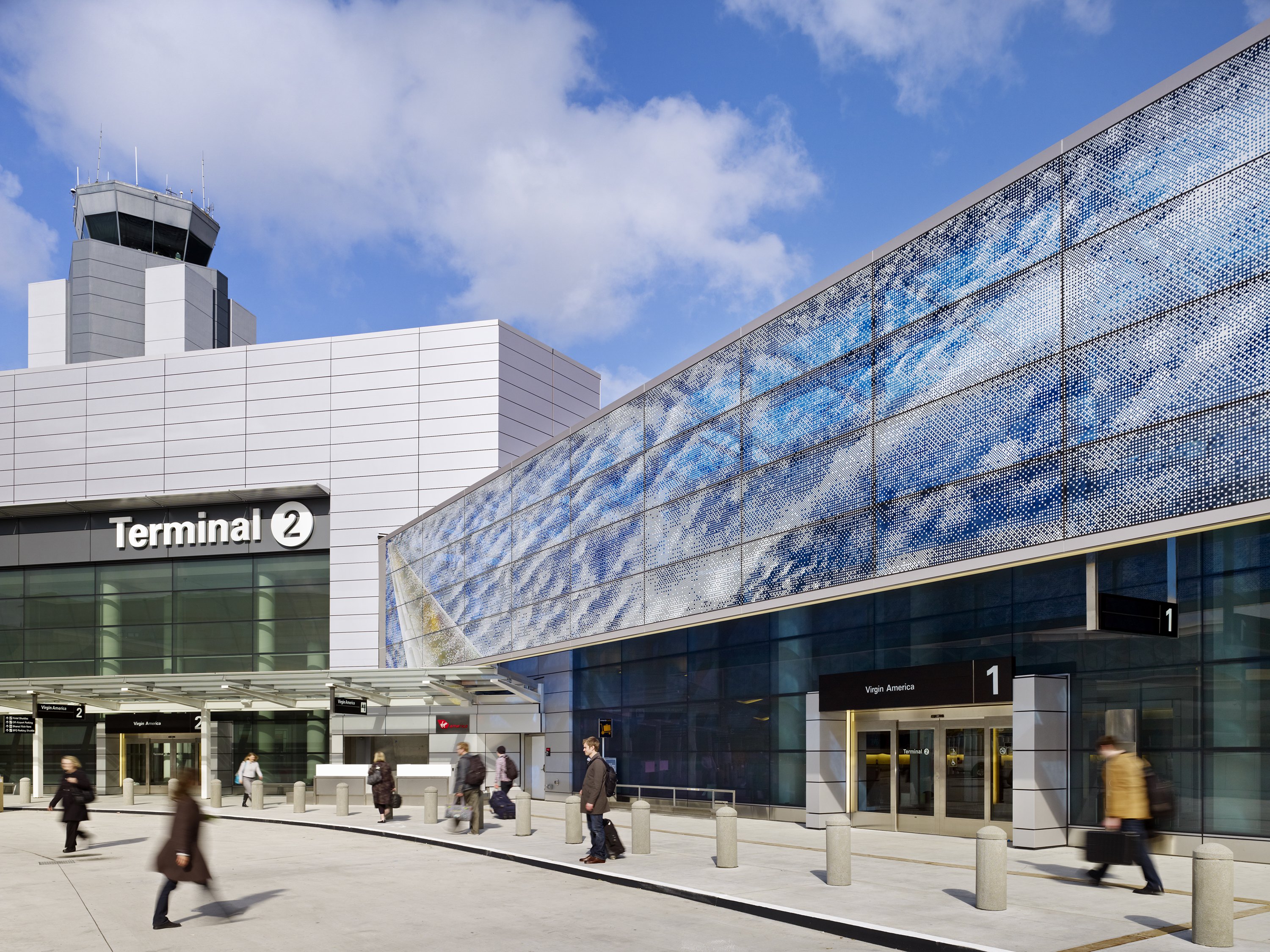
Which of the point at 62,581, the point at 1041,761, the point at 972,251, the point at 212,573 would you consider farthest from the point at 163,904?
the point at 62,581

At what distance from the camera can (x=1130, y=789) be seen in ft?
40.2

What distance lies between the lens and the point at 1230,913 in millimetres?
9312

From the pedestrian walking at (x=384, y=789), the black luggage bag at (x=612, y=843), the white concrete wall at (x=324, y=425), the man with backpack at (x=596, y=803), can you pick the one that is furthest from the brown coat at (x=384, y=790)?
the white concrete wall at (x=324, y=425)

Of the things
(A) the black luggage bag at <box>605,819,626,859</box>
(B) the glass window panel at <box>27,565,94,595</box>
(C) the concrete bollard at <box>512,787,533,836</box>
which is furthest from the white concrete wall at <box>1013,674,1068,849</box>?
(B) the glass window panel at <box>27,565,94,595</box>

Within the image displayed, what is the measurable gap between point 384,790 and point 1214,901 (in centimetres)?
1898

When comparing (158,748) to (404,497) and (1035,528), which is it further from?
(1035,528)

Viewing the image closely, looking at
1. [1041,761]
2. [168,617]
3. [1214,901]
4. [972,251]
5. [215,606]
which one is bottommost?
[1041,761]

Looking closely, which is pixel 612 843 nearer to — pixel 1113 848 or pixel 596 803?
pixel 596 803

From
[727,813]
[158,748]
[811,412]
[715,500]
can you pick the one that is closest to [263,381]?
[158,748]

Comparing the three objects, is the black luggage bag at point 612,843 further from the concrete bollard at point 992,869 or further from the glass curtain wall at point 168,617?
the glass curtain wall at point 168,617

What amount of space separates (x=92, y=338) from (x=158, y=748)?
42.9 meters

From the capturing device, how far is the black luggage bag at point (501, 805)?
2425cm

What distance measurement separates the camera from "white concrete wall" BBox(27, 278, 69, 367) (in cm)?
7606

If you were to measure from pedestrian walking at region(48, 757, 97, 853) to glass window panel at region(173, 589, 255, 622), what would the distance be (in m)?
24.0
